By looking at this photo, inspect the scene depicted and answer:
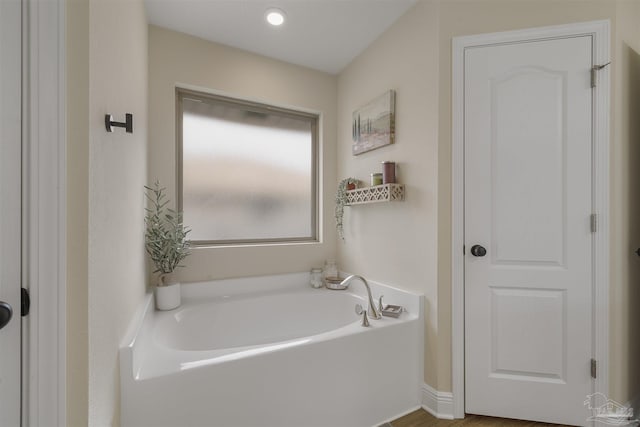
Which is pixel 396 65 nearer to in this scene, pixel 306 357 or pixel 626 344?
pixel 306 357

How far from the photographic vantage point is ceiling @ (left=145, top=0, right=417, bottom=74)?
1.84 m

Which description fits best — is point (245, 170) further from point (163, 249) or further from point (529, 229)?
point (529, 229)

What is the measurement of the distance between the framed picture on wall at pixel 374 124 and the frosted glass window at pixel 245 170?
1.78 feet

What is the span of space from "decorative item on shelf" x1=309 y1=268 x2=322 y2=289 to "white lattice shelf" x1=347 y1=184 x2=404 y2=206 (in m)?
0.70

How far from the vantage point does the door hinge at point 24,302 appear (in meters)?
0.68

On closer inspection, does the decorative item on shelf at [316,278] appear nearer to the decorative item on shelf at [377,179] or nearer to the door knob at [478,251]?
the decorative item on shelf at [377,179]

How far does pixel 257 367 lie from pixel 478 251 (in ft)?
4.39

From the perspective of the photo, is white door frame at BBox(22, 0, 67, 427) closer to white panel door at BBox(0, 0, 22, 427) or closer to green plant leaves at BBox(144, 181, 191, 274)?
white panel door at BBox(0, 0, 22, 427)

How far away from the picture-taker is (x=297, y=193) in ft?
8.73

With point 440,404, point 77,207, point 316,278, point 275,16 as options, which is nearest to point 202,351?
point 77,207

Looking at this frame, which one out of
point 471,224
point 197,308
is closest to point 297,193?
point 197,308

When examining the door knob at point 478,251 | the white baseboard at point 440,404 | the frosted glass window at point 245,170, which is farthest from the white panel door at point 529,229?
the frosted glass window at point 245,170

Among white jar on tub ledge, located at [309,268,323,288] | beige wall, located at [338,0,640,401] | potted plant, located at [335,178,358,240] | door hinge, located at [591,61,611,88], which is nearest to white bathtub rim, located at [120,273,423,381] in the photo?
beige wall, located at [338,0,640,401]

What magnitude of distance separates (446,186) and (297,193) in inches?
56.2
